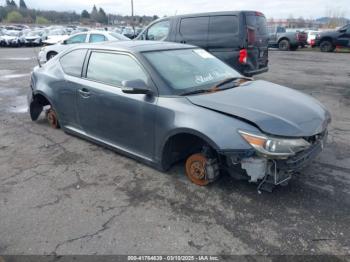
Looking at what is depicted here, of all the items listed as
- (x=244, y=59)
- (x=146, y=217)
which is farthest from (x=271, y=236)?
(x=244, y=59)

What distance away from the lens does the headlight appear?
2.85m

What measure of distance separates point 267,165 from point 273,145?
0.76ft

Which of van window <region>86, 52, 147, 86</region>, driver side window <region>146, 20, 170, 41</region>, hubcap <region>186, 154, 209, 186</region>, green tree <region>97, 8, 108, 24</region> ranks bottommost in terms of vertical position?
hubcap <region>186, 154, 209, 186</region>

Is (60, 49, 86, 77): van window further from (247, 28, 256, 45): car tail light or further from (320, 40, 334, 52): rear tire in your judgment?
(320, 40, 334, 52): rear tire

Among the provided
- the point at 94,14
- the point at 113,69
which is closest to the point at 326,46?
the point at 113,69

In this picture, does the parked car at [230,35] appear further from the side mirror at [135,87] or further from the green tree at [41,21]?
the green tree at [41,21]

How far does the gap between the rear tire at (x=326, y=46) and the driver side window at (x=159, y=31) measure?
16194mm

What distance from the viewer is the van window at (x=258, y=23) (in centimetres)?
756

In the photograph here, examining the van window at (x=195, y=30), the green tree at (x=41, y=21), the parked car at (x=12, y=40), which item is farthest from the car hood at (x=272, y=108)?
the green tree at (x=41, y=21)

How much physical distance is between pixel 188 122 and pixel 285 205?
1276mm

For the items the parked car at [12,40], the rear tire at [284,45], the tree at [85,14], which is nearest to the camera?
the rear tire at [284,45]

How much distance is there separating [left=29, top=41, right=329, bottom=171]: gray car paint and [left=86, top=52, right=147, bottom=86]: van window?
87 mm

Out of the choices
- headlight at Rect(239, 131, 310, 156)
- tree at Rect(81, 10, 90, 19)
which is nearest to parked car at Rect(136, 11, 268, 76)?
headlight at Rect(239, 131, 310, 156)

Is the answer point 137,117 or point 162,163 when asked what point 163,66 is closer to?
point 137,117
